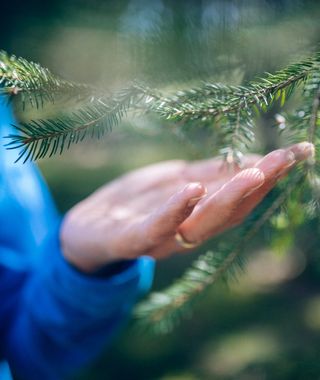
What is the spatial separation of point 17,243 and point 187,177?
1.43ft

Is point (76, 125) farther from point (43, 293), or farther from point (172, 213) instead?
point (43, 293)

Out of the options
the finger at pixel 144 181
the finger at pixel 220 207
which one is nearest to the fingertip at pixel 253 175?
the finger at pixel 220 207

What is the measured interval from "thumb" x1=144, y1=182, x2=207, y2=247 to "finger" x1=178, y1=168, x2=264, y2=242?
0.05 feet

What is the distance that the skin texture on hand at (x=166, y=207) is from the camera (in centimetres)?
40

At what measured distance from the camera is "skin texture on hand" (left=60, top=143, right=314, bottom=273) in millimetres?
404

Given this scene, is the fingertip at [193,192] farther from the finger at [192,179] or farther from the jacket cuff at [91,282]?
the jacket cuff at [91,282]

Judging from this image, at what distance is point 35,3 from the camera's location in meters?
1.48

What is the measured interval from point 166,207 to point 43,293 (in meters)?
0.47

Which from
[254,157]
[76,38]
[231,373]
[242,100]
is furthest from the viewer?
[76,38]

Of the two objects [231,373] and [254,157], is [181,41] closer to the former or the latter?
[254,157]

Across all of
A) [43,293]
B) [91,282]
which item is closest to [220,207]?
[91,282]

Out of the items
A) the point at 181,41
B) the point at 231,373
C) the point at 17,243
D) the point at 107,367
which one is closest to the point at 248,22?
the point at 181,41

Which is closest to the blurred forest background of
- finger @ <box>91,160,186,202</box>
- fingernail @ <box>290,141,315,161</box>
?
finger @ <box>91,160,186,202</box>

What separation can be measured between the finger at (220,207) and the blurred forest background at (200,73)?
15 centimetres
